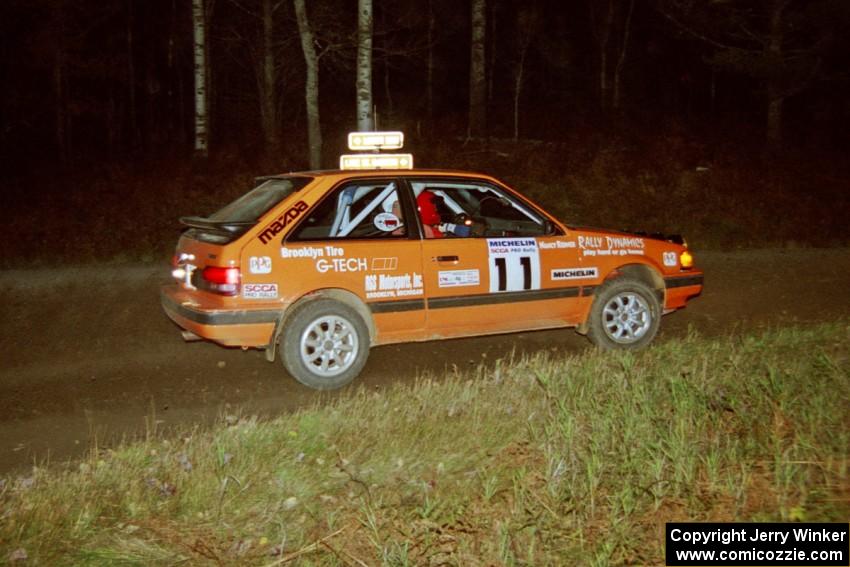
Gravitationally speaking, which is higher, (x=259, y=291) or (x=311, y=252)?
(x=311, y=252)

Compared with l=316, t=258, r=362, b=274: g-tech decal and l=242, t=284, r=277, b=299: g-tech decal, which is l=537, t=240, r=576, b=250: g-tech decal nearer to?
l=316, t=258, r=362, b=274: g-tech decal

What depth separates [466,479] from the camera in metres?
3.96

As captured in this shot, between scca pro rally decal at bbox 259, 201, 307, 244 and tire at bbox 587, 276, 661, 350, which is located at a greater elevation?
scca pro rally decal at bbox 259, 201, 307, 244

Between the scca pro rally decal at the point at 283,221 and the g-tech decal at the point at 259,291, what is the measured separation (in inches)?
13.6

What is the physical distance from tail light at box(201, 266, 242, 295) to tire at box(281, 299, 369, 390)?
0.51m

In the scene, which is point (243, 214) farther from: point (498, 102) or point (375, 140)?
point (498, 102)

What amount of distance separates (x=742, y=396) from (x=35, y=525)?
160 inches

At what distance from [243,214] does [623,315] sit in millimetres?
3639

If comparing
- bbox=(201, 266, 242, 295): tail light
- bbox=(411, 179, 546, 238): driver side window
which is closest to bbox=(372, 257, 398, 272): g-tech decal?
bbox=(411, 179, 546, 238): driver side window

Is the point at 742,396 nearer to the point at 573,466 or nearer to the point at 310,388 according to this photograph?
the point at 573,466

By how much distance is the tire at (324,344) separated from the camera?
6.01 meters

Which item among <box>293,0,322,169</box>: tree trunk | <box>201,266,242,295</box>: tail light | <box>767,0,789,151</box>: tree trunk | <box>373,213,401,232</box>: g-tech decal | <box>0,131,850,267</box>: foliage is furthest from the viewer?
<box>767,0,789,151</box>: tree trunk

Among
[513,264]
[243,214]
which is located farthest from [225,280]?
[513,264]

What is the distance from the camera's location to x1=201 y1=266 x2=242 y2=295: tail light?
5816 mm
